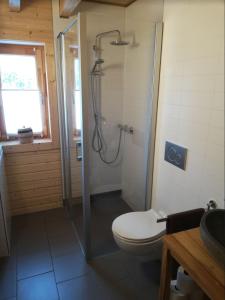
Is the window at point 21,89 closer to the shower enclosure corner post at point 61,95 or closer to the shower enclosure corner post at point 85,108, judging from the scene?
the shower enclosure corner post at point 61,95

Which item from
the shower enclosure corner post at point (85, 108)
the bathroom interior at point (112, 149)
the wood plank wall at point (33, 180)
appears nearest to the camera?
the bathroom interior at point (112, 149)

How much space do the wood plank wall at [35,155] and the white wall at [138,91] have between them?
84 centimetres

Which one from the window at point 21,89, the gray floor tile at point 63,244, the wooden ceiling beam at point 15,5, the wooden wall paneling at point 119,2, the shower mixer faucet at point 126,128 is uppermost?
the wooden wall paneling at point 119,2

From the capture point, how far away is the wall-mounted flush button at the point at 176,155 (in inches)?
64.5

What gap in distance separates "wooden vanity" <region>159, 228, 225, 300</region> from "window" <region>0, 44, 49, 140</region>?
83.2 inches

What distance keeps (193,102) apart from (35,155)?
6.14ft

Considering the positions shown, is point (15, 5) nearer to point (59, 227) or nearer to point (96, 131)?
point (96, 131)

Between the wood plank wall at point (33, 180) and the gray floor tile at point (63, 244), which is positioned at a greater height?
the wood plank wall at point (33, 180)

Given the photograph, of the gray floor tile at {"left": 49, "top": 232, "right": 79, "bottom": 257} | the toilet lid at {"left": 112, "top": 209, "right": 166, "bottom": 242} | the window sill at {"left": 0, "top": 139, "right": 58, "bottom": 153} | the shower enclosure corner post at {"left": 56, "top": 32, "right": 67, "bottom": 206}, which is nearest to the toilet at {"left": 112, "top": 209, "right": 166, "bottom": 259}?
the toilet lid at {"left": 112, "top": 209, "right": 166, "bottom": 242}

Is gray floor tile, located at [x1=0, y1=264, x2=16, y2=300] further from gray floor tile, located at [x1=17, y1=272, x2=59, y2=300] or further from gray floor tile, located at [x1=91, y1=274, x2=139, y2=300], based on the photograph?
gray floor tile, located at [x1=91, y1=274, x2=139, y2=300]

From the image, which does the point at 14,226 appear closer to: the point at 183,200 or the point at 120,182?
the point at 120,182

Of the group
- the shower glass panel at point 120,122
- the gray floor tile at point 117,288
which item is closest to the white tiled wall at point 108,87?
the shower glass panel at point 120,122

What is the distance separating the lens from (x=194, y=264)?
1.10 meters

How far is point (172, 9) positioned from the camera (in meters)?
1.71
